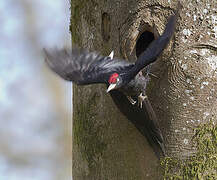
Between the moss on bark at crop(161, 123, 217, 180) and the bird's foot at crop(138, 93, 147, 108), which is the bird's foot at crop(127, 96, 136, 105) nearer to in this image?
the bird's foot at crop(138, 93, 147, 108)

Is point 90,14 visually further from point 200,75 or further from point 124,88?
point 200,75

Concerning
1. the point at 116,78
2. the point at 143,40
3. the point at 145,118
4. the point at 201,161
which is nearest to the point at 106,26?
the point at 143,40

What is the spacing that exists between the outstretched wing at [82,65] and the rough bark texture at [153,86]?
0.22 feet

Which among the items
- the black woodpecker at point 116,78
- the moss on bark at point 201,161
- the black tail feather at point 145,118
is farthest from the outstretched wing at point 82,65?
the moss on bark at point 201,161

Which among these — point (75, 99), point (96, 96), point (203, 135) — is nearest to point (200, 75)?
point (203, 135)

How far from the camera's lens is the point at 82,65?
2092 mm

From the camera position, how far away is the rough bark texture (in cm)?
199

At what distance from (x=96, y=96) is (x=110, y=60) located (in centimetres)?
25

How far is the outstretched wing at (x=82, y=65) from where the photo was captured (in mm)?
2023

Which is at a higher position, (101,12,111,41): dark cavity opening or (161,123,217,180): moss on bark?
(101,12,111,41): dark cavity opening

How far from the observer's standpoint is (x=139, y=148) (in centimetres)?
210

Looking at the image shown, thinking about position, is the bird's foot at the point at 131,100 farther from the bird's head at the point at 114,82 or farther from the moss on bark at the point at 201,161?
the moss on bark at the point at 201,161

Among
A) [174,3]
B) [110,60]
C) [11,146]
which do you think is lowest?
[11,146]

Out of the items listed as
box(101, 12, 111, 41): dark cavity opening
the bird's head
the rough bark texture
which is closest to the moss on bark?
the rough bark texture
